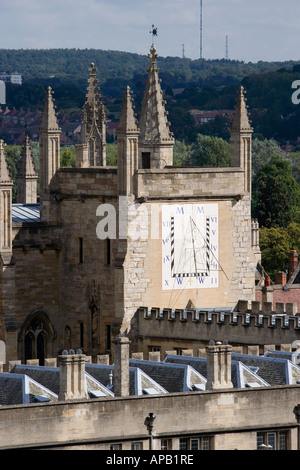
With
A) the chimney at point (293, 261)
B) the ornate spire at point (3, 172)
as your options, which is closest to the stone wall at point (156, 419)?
the ornate spire at point (3, 172)

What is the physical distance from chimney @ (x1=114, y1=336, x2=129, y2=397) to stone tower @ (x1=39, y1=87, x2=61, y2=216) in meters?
30.8

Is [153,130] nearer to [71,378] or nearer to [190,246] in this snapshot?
[190,246]

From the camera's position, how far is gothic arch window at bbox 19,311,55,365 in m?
115

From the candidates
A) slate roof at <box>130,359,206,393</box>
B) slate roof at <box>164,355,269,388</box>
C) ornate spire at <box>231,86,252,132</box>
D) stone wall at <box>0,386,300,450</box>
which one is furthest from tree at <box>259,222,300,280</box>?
stone wall at <box>0,386,300,450</box>

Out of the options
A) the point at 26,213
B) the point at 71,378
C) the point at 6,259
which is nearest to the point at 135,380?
the point at 71,378

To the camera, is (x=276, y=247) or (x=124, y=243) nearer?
(x=124, y=243)

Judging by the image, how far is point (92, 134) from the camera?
401 ft

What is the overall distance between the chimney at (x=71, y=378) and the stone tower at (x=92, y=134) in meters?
37.0

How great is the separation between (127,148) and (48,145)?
6474mm

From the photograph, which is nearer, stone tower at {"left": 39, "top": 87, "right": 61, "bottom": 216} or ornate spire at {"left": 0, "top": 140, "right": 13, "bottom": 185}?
ornate spire at {"left": 0, "top": 140, "right": 13, "bottom": 185}

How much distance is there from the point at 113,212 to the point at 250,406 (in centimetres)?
2655

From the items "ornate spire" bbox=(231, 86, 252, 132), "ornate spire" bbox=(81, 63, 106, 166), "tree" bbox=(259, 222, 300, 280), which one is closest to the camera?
"ornate spire" bbox=(231, 86, 252, 132)

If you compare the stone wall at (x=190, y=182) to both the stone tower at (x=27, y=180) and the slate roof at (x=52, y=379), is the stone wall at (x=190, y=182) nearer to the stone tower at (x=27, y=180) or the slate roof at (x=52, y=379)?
the stone tower at (x=27, y=180)

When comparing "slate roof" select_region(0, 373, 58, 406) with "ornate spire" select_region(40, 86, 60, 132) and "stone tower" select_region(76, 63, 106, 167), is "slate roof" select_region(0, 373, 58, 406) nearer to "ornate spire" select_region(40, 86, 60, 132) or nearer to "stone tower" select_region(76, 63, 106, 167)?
"ornate spire" select_region(40, 86, 60, 132)
